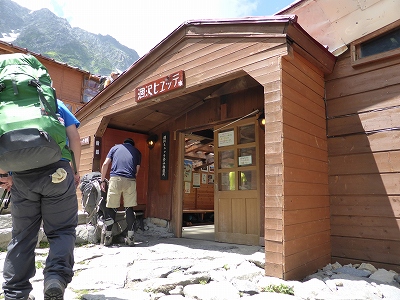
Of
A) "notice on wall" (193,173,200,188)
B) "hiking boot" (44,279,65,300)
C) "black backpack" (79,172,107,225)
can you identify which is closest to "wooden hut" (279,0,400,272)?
"hiking boot" (44,279,65,300)

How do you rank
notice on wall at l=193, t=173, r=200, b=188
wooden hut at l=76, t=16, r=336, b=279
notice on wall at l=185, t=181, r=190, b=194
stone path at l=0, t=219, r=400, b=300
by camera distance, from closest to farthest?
stone path at l=0, t=219, r=400, b=300, wooden hut at l=76, t=16, r=336, b=279, notice on wall at l=185, t=181, r=190, b=194, notice on wall at l=193, t=173, r=200, b=188

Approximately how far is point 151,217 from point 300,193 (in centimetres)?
416

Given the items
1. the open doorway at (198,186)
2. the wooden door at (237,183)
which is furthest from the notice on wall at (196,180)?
the wooden door at (237,183)

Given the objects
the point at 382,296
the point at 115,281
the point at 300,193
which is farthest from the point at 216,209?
the point at 382,296

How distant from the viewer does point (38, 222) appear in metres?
2.26

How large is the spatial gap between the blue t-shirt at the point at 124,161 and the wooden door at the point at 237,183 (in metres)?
1.57

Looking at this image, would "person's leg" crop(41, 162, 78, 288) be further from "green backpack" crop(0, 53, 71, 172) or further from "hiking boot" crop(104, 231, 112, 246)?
"hiking boot" crop(104, 231, 112, 246)

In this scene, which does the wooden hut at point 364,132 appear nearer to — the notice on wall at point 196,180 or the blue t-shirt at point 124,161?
the blue t-shirt at point 124,161

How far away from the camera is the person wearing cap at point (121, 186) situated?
5086 millimetres

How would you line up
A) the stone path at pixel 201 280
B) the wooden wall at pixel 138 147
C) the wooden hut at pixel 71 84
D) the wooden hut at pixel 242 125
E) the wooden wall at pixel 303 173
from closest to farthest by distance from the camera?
1. the stone path at pixel 201 280
2. the wooden wall at pixel 303 173
3. the wooden hut at pixel 242 125
4. the wooden wall at pixel 138 147
5. the wooden hut at pixel 71 84

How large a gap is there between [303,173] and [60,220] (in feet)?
8.53

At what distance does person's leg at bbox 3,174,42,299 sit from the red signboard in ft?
9.38

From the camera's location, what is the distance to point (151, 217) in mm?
6777

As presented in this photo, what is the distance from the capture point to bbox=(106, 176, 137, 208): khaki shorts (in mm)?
5094
